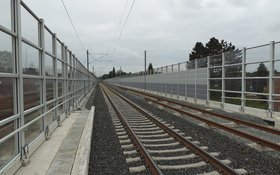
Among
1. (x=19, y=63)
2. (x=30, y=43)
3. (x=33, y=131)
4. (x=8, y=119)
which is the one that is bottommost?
(x=33, y=131)

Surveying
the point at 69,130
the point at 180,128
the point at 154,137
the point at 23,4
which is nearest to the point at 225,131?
the point at 180,128

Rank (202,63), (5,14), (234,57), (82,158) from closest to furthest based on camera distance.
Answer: (5,14) < (82,158) < (234,57) < (202,63)

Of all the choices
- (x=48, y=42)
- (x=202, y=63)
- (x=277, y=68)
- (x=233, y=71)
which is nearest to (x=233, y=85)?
(x=233, y=71)

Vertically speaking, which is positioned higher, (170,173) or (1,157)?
(1,157)

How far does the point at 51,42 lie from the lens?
10.8 meters

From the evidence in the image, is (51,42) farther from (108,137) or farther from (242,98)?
(242,98)

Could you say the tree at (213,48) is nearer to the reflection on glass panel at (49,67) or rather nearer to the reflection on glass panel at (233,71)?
the reflection on glass panel at (233,71)

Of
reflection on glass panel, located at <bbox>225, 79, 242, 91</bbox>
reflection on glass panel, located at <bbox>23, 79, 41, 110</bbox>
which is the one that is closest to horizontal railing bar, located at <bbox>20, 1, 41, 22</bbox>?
reflection on glass panel, located at <bbox>23, 79, 41, 110</bbox>

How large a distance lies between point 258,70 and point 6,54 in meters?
12.2

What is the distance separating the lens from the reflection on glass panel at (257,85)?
14898 millimetres

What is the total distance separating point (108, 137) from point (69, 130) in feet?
4.48

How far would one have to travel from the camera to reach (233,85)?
18.2 metres

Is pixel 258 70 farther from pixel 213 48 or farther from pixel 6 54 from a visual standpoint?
pixel 213 48

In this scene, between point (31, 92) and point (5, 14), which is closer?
point (5, 14)
